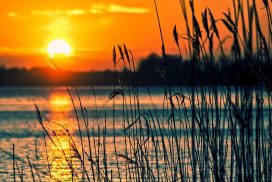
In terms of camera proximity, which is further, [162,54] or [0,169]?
[0,169]

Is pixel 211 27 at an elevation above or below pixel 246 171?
above

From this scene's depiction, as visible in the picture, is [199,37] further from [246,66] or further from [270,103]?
[270,103]

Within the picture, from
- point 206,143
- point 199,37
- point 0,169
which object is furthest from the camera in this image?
point 0,169

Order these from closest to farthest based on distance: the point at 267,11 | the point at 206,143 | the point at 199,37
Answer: the point at 267,11 → the point at 199,37 → the point at 206,143

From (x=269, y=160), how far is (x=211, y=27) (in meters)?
1.25

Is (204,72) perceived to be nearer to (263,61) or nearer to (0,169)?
(263,61)

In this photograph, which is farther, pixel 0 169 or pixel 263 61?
pixel 0 169

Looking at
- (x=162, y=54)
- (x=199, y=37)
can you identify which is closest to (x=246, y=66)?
(x=199, y=37)

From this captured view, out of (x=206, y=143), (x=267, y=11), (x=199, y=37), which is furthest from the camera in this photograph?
(x=206, y=143)

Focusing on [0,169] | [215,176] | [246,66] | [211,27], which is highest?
[211,27]

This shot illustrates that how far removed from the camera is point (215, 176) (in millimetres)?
4789

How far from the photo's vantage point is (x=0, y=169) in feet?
40.5

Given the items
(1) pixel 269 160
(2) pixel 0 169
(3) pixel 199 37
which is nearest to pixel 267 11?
(3) pixel 199 37

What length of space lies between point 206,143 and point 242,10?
1.29m
